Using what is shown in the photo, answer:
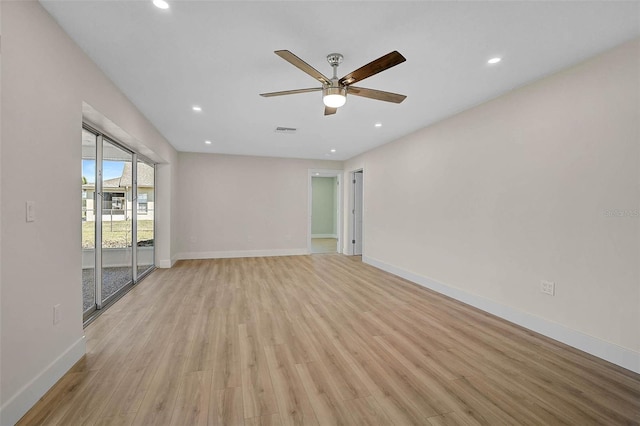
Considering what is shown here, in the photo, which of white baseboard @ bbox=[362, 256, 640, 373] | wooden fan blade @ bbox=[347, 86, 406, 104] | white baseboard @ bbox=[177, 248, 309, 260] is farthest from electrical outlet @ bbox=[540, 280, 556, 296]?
white baseboard @ bbox=[177, 248, 309, 260]

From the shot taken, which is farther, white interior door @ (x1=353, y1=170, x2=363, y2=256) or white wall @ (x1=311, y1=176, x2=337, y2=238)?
white wall @ (x1=311, y1=176, x2=337, y2=238)

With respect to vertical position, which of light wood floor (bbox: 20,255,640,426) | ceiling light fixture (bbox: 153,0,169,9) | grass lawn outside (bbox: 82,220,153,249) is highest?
ceiling light fixture (bbox: 153,0,169,9)

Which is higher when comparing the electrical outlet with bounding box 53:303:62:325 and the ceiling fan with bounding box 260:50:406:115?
the ceiling fan with bounding box 260:50:406:115

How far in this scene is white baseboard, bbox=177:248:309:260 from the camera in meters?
6.57

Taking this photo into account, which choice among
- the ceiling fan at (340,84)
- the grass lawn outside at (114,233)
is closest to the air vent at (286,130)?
the ceiling fan at (340,84)

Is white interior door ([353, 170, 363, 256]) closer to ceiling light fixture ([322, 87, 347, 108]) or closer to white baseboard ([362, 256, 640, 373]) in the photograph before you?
white baseboard ([362, 256, 640, 373])

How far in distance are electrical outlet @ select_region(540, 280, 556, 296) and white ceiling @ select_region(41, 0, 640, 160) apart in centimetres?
202

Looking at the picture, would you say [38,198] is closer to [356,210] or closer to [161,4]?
[161,4]

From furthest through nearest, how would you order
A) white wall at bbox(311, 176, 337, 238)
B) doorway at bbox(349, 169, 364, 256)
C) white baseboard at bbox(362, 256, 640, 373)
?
1. white wall at bbox(311, 176, 337, 238)
2. doorway at bbox(349, 169, 364, 256)
3. white baseboard at bbox(362, 256, 640, 373)

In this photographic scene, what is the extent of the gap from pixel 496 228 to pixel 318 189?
7.96 m

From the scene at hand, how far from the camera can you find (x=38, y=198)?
1.77 metres

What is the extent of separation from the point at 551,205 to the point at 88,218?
4.73m

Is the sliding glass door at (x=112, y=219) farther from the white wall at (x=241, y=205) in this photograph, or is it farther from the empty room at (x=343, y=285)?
the white wall at (x=241, y=205)

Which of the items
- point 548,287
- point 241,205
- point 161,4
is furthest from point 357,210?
point 161,4
